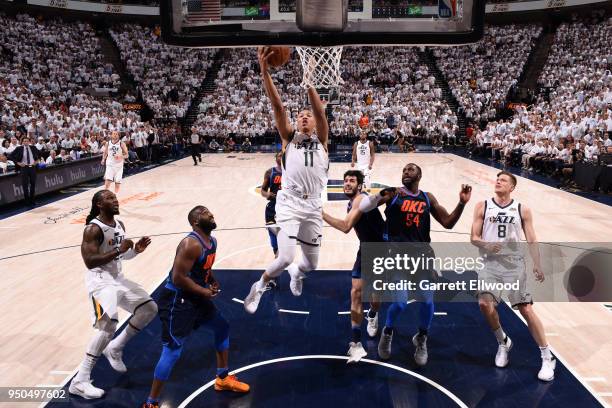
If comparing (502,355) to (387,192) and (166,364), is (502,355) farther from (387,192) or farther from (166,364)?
(166,364)

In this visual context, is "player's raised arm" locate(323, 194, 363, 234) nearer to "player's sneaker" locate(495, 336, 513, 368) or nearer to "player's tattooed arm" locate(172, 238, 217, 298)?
"player's tattooed arm" locate(172, 238, 217, 298)

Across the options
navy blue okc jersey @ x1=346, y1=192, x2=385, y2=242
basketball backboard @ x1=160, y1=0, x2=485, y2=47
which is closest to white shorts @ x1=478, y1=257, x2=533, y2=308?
navy blue okc jersey @ x1=346, y1=192, x2=385, y2=242

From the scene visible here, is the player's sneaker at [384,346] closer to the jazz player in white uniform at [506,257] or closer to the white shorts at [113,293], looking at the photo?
the jazz player in white uniform at [506,257]

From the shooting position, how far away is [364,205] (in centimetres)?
433

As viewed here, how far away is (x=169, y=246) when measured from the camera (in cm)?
848

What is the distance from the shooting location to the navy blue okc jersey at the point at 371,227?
15.6 ft

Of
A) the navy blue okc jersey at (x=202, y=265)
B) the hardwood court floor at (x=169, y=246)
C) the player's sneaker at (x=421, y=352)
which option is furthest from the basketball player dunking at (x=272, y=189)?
the navy blue okc jersey at (x=202, y=265)

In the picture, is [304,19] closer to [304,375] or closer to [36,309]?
[304,375]

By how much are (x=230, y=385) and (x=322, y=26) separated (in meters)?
3.33

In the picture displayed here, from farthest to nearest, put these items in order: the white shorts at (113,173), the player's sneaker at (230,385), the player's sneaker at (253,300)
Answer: the white shorts at (113,173), the player's sneaker at (253,300), the player's sneaker at (230,385)

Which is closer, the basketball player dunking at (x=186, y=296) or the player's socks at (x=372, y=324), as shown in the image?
the basketball player dunking at (x=186, y=296)

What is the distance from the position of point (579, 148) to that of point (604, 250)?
7.57 m

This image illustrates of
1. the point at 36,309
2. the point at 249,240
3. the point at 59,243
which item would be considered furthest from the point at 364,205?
the point at 59,243

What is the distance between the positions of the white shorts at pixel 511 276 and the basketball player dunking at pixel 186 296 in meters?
2.43
